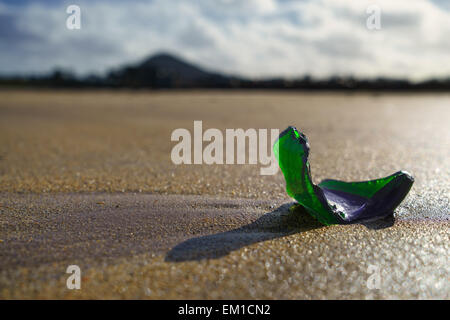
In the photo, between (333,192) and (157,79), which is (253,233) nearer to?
(333,192)

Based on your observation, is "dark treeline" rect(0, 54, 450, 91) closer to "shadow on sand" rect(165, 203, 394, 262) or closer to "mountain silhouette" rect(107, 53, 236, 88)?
"mountain silhouette" rect(107, 53, 236, 88)

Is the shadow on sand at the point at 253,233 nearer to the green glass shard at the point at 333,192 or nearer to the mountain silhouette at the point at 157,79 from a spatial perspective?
the green glass shard at the point at 333,192

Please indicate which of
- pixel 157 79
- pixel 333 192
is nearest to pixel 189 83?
pixel 157 79

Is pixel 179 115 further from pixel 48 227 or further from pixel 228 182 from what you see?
pixel 48 227

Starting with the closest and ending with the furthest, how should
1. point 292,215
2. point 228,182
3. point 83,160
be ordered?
point 292,215, point 228,182, point 83,160

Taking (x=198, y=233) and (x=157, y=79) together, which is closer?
(x=198, y=233)

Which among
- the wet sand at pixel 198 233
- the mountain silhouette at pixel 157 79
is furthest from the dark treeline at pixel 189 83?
the wet sand at pixel 198 233
